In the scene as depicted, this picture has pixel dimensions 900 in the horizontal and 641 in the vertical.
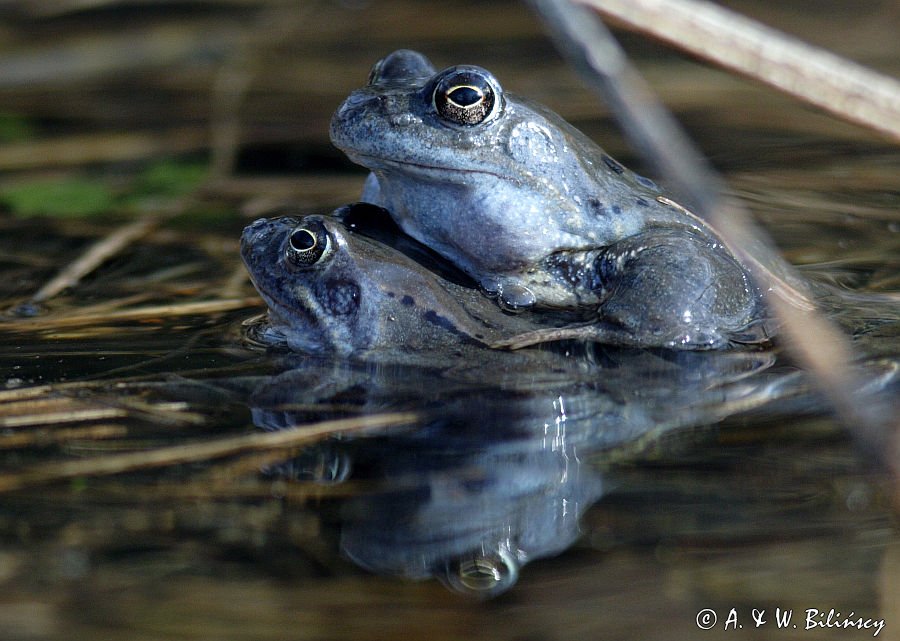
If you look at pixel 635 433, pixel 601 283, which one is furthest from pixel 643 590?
pixel 601 283

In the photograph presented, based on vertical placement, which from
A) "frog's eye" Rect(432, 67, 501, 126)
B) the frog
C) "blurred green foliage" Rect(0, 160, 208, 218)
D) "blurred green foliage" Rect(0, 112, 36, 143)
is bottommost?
the frog

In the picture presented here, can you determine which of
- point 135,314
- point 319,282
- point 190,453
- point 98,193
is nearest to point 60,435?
point 190,453

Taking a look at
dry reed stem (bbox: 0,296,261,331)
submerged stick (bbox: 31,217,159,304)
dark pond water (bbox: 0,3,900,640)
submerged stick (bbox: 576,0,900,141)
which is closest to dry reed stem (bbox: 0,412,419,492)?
dark pond water (bbox: 0,3,900,640)

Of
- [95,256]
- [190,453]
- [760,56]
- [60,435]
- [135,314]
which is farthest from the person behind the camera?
[95,256]

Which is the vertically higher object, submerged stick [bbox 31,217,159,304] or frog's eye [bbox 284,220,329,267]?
submerged stick [bbox 31,217,159,304]

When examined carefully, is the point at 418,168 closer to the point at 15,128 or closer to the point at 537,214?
the point at 537,214

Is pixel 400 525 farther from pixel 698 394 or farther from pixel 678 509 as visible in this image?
pixel 698 394

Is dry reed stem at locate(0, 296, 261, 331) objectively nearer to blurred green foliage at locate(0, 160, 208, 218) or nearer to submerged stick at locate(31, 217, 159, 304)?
Result: submerged stick at locate(31, 217, 159, 304)

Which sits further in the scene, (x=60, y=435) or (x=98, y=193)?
(x=98, y=193)

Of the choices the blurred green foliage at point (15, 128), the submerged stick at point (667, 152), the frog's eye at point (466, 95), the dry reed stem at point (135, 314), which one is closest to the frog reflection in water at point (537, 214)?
the frog's eye at point (466, 95)
